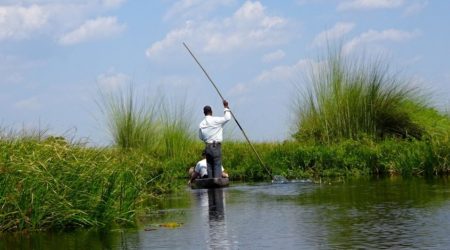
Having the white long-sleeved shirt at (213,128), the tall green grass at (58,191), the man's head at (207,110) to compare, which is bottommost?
the tall green grass at (58,191)

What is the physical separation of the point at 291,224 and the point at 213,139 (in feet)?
28.0

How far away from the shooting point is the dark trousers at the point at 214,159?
2006 cm

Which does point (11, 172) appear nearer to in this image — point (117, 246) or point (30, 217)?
point (30, 217)

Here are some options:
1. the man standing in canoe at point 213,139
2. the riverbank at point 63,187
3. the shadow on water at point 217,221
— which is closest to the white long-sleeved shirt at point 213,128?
the man standing in canoe at point 213,139

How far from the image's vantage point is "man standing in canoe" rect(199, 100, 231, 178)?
20.1 meters

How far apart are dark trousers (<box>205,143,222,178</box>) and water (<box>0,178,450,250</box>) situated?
Answer: 3011 millimetres

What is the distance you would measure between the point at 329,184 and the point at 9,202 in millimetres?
9098

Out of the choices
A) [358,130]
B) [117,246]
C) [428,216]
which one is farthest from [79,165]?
[358,130]

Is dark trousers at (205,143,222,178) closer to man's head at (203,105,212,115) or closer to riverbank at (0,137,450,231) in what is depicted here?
man's head at (203,105,212,115)

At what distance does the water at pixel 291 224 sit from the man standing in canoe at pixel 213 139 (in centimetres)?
304

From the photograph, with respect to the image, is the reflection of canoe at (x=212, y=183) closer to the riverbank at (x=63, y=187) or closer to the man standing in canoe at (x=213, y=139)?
the man standing in canoe at (x=213, y=139)

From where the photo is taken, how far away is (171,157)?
86.0ft

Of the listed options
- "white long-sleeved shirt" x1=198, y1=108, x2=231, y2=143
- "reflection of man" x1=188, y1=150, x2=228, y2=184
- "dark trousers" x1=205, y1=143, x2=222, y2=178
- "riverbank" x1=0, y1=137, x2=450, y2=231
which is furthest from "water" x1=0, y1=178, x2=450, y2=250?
"reflection of man" x1=188, y1=150, x2=228, y2=184

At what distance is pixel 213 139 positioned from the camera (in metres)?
20.3
